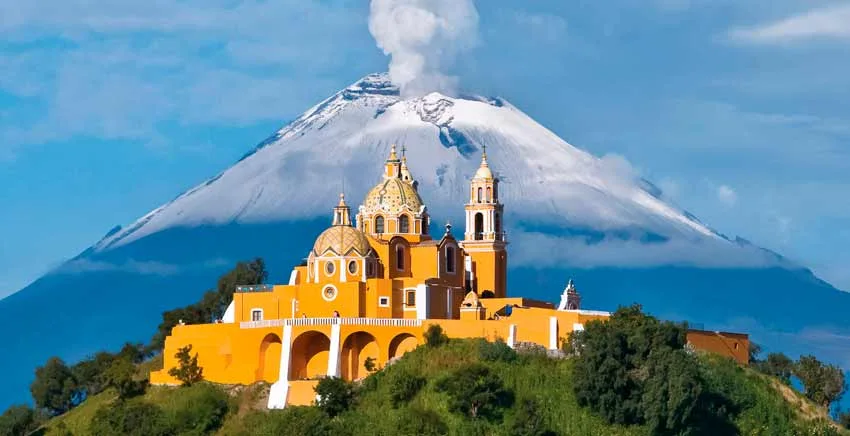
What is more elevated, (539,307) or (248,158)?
(248,158)

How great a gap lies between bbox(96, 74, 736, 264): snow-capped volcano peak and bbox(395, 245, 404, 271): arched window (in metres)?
40.3

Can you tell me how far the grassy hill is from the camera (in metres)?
64.8

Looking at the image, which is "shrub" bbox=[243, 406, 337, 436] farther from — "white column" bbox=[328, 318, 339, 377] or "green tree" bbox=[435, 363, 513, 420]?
"green tree" bbox=[435, 363, 513, 420]

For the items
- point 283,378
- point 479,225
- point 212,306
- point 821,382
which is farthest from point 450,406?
point 212,306

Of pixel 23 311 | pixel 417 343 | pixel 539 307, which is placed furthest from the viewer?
pixel 23 311

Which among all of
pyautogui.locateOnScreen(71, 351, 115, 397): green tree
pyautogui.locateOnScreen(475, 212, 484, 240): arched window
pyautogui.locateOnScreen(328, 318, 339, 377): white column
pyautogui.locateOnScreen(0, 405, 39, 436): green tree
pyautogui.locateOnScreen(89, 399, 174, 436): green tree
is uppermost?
pyautogui.locateOnScreen(475, 212, 484, 240): arched window

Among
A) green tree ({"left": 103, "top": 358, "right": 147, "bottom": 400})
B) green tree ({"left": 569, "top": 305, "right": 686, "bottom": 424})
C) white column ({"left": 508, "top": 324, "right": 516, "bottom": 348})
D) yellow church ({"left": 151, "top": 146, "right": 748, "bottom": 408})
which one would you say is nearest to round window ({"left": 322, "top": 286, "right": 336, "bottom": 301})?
yellow church ({"left": 151, "top": 146, "right": 748, "bottom": 408})

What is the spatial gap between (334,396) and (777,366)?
1963cm

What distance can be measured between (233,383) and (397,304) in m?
6.21

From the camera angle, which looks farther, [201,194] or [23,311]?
[23,311]

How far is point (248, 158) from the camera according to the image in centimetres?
13250

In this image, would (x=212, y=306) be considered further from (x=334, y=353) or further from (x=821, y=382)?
(x=821, y=382)

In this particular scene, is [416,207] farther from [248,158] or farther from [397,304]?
[248,158]

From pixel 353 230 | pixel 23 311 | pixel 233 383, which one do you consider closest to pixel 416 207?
pixel 353 230
